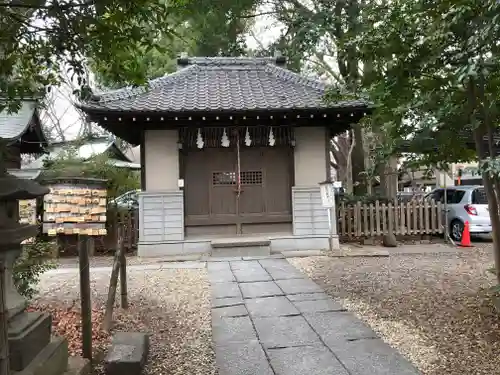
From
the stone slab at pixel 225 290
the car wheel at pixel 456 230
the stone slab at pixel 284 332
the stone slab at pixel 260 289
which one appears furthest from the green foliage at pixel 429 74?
the car wheel at pixel 456 230

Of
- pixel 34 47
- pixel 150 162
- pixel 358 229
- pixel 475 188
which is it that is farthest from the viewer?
pixel 475 188

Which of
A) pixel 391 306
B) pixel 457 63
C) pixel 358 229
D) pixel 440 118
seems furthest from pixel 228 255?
pixel 457 63

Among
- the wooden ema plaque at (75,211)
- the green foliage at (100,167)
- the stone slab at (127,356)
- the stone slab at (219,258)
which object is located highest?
the green foliage at (100,167)

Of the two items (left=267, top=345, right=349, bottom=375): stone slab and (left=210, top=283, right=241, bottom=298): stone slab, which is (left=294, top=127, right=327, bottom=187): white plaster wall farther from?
(left=267, top=345, right=349, bottom=375): stone slab

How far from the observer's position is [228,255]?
971cm

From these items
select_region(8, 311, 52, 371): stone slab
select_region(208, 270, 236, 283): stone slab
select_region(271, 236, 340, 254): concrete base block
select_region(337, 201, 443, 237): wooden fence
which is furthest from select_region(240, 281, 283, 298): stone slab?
select_region(337, 201, 443, 237): wooden fence

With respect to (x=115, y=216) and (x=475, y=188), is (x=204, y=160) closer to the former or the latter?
(x=115, y=216)

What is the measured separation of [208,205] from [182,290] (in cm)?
432

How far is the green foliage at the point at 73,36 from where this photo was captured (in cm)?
260

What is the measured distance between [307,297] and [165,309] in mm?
2009

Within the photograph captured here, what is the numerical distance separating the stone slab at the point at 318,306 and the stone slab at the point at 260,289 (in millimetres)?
638

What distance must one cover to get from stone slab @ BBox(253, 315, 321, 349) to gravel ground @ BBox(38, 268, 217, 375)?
1.92ft

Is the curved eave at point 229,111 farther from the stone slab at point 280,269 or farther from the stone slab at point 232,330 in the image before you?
the stone slab at point 232,330

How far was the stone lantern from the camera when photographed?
8.41ft
